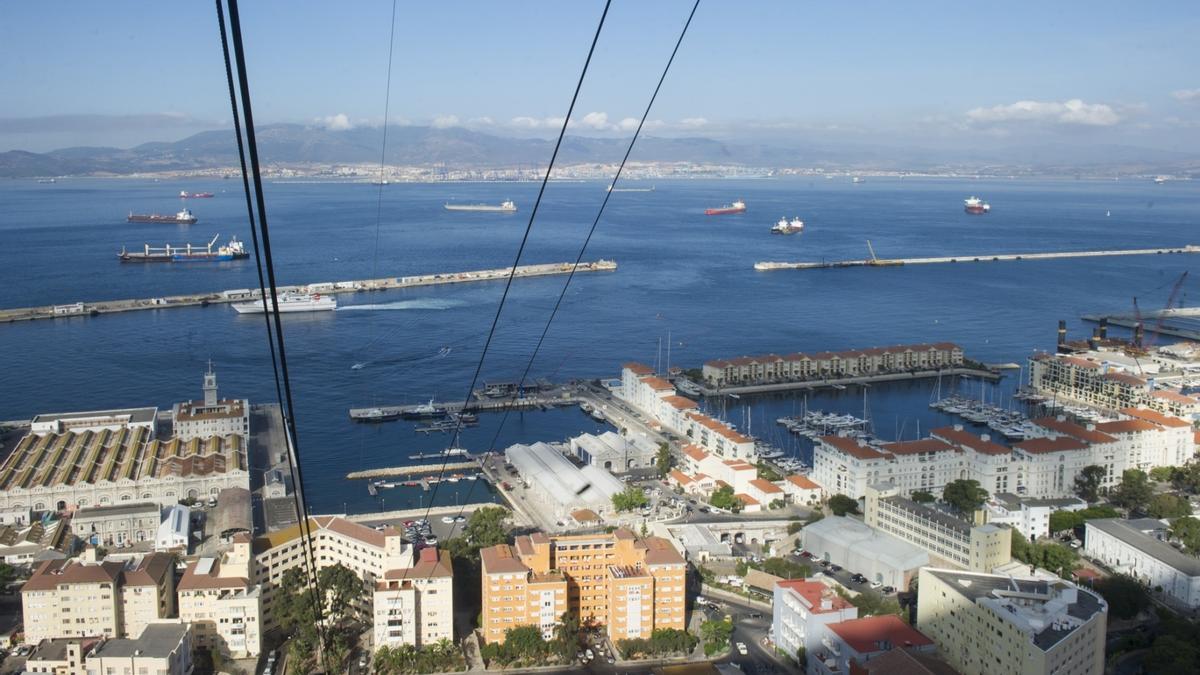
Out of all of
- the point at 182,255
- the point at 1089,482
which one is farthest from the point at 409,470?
the point at 182,255

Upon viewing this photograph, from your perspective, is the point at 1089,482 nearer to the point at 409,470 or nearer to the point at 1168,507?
the point at 1168,507

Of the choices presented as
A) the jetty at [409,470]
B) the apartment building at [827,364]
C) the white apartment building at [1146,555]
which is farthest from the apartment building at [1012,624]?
the apartment building at [827,364]

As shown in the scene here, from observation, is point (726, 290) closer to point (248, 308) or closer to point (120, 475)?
point (248, 308)

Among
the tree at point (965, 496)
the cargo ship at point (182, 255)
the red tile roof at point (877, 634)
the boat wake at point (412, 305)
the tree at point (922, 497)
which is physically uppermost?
the cargo ship at point (182, 255)

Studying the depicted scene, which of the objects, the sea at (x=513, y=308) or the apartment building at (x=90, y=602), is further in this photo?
the sea at (x=513, y=308)

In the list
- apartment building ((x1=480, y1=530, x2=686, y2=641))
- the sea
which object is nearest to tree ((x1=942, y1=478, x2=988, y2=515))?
the sea

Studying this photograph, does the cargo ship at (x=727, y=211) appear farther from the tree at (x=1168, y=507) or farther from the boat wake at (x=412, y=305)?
the tree at (x=1168, y=507)
